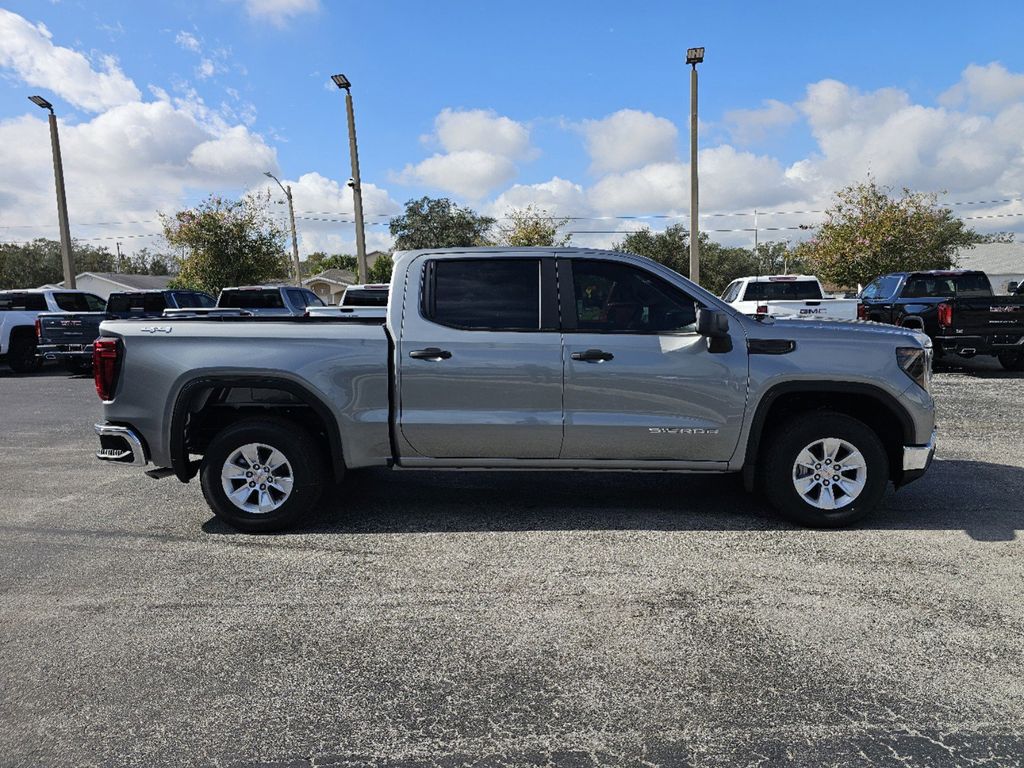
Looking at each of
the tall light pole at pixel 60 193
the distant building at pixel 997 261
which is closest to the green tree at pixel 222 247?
the tall light pole at pixel 60 193

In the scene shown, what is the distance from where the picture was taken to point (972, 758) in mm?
2627

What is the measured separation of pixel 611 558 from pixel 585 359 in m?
1.31

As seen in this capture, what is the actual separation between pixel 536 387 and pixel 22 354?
16.6 m

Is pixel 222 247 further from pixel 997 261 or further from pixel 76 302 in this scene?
pixel 997 261

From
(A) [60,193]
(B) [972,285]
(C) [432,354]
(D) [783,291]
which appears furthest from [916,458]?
(A) [60,193]

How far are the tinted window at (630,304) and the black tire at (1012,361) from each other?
452 inches

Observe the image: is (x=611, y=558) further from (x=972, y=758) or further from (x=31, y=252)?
(x=31, y=252)

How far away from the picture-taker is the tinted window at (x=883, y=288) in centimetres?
1548

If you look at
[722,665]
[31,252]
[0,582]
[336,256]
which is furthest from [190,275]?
[336,256]

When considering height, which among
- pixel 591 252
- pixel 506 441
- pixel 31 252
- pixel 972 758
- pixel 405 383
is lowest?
pixel 972 758

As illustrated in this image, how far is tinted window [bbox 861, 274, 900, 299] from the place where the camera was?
1548cm

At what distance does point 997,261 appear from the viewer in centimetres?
5375

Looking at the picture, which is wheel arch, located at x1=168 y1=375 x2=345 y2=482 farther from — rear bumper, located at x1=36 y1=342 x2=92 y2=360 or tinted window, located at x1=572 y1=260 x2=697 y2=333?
rear bumper, located at x1=36 y1=342 x2=92 y2=360

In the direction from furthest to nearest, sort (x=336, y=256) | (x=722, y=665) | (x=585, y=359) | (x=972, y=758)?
(x=336, y=256) → (x=585, y=359) → (x=722, y=665) → (x=972, y=758)
